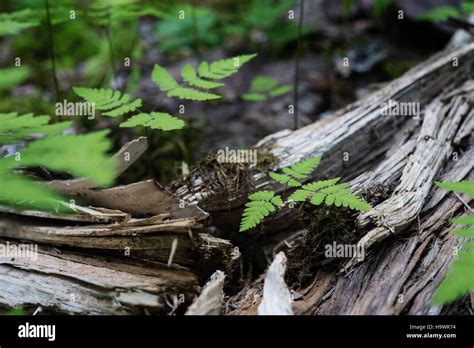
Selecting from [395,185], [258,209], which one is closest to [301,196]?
[258,209]

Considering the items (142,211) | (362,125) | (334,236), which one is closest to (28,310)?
(142,211)

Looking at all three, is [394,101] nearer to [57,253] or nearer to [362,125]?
[362,125]

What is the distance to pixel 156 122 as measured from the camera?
109 inches

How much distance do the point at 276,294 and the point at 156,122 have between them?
3.87 ft

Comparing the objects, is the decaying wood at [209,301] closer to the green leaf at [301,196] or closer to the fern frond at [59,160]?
the green leaf at [301,196]

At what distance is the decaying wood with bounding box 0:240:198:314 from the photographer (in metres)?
2.38

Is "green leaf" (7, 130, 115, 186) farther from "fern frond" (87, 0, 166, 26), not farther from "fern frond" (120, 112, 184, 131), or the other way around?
"fern frond" (87, 0, 166, 26)

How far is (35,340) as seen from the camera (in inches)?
93.4

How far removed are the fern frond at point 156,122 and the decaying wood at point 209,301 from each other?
2.94 feet

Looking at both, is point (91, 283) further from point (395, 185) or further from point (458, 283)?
point (395, 185)

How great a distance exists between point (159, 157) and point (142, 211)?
4.66ft

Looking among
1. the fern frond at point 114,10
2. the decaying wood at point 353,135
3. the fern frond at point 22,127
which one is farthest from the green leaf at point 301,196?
the fern frond at point 114,10

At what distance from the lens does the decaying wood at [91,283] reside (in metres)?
2.38

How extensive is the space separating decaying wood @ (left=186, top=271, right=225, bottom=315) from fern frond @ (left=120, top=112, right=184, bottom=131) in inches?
35.3
